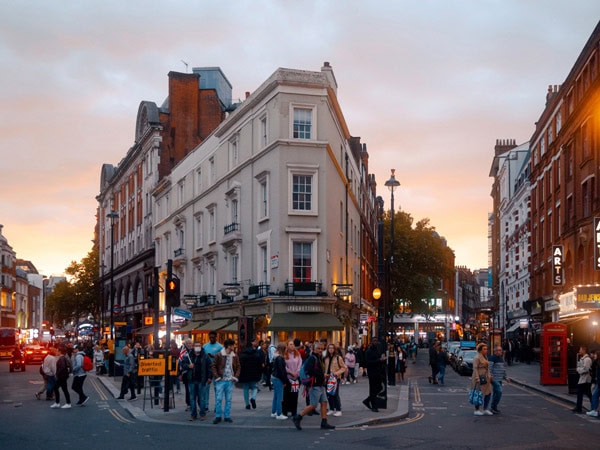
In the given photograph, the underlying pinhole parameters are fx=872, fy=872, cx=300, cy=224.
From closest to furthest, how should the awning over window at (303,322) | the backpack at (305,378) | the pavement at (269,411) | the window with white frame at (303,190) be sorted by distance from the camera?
the backpack at (305,378) < the pavement at (269,411) < the awning over window at (303,322) < the window with white frame at (303,190)

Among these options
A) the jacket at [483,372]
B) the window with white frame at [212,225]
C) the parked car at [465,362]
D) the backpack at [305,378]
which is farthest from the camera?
the window with white frame at [212,225]

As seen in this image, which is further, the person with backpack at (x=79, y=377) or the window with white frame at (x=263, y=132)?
the window with white frame at (x=263, y=132)

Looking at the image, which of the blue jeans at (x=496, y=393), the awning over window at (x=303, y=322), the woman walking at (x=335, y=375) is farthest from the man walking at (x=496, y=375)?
the awning over window at (x=303, y=322)

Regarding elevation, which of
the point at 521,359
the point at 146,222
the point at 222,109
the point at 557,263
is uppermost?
the point at 222,109

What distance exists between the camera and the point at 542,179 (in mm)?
56688

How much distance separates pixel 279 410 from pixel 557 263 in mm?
30556

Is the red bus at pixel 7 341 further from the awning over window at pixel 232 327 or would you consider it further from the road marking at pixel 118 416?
the road marking at pixel 118 416

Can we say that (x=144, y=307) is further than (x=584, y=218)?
Yes

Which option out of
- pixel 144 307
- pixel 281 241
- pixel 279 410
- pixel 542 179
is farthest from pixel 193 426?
pixel 144 307

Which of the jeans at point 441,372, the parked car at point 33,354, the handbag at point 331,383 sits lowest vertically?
the parked car at point 33,354

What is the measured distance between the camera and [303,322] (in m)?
40.8

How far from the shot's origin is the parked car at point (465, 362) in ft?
145

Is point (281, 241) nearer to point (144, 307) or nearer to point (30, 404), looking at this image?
point (30, 404)

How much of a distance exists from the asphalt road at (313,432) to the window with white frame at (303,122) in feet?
69.6
